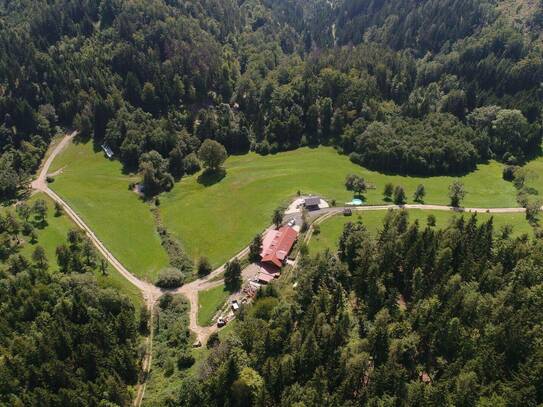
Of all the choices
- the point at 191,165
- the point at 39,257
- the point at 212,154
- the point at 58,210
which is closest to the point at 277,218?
the point at 212,154

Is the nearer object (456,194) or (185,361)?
(185,361)

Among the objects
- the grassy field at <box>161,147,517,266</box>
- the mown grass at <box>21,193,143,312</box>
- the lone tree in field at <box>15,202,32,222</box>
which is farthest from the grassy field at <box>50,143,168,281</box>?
the lone tree in field at <box>15,202,32,222</box>

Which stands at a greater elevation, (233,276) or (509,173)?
(233,276)

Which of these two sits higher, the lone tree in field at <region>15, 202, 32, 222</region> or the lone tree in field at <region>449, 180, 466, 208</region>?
the lone tree in field at <region>15, 202, 32, 222</region>

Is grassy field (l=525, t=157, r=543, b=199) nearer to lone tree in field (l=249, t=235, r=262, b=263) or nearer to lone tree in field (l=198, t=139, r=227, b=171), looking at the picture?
lone tree in field (l=249, t=235, r=262, b=263)

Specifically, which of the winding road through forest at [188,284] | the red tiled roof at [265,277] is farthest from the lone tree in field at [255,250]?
the red tiled roof at [265,277]

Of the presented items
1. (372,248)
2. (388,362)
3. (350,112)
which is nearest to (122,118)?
(350,112)

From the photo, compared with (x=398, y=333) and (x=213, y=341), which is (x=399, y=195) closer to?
(x=398, y=333)
